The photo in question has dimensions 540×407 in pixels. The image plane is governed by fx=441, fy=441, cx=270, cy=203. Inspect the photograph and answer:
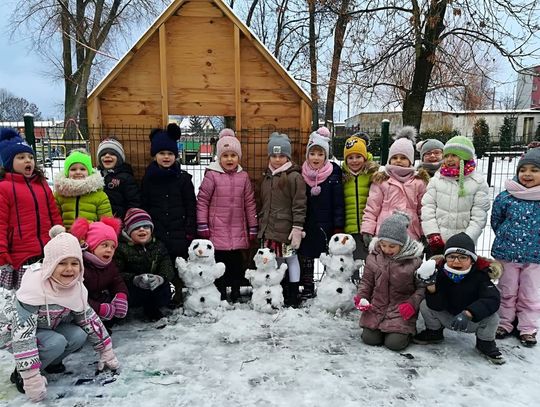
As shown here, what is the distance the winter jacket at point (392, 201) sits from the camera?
15.0 feet

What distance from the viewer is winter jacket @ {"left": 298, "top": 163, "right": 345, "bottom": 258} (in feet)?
15.8

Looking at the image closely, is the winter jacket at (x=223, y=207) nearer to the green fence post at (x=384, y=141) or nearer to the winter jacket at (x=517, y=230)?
the green fence post at (x=384, y=141)

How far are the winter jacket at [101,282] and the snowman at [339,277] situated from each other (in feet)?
6.64

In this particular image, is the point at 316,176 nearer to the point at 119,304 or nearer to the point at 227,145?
the point at 227,145

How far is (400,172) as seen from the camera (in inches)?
181

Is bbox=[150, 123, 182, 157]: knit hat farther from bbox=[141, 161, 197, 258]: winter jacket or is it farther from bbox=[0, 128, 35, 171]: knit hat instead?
bbox=[0, 128, 35, 171]: knit hat

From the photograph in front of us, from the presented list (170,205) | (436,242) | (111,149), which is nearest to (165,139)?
(111,149)

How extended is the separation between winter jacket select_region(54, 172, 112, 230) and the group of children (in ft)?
0.04

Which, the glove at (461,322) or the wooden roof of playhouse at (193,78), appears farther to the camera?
the wooden roof of playhouse at (193,78)

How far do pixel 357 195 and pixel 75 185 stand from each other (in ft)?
9.45

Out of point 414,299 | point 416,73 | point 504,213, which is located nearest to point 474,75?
point 416,73

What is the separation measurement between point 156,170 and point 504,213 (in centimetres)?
350

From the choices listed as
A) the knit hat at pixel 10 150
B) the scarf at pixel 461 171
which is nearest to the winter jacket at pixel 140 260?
the knit hat at pixel 10 150

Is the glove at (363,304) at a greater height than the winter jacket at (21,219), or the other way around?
the winter jacket at (21,219)
